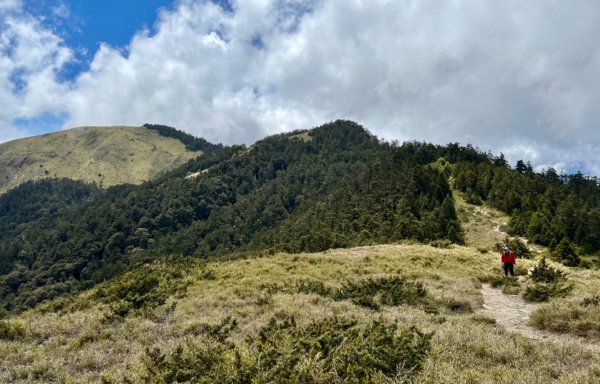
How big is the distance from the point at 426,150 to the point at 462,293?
129 meters

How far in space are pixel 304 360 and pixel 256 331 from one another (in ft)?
14.5

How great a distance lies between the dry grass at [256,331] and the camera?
27.9ft

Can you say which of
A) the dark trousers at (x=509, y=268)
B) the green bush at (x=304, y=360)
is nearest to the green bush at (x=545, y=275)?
the dark trousers at (x=509, y=268)

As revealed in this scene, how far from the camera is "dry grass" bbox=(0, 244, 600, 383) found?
27.9 feet

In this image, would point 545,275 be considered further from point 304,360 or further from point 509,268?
point 304,360

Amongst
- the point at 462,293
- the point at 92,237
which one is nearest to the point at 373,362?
the point at 462,293

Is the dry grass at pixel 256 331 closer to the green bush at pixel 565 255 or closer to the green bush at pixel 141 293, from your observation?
the green bush at pixel 141 293

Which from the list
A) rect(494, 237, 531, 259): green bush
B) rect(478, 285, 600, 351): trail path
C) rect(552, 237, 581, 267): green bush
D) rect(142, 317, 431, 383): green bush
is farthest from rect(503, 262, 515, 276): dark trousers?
rect(552, 237, 581, 267): green bush

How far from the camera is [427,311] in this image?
14.6 meters

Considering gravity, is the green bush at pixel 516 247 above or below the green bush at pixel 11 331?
above

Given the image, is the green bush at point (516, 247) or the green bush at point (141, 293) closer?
the green bush at point (141, 293)

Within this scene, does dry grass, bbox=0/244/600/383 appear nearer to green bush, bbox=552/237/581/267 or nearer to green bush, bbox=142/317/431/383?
green bush, bbox=142/317/431/383

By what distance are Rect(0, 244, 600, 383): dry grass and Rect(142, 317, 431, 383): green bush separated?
50 cm

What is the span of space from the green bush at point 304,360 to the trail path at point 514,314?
16.5 feet
